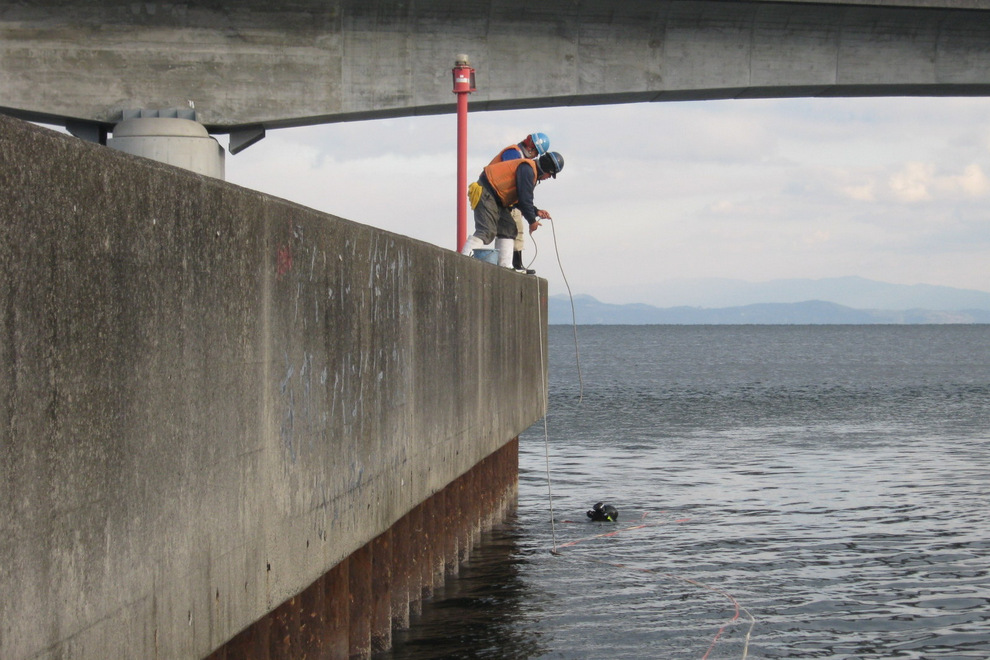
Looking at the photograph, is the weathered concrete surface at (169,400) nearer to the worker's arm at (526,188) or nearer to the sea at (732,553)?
the sea at (732,553)

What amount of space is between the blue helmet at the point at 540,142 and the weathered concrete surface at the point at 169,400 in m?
7.06

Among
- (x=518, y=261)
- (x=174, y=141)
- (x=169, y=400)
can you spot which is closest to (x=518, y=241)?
(x=518, y=261)

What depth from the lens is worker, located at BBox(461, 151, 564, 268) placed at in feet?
42.6

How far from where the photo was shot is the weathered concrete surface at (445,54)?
61.7ft

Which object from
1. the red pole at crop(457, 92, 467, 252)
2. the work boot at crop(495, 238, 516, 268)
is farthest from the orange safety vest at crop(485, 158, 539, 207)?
the red pole at crop(457, 92, 467, 252)

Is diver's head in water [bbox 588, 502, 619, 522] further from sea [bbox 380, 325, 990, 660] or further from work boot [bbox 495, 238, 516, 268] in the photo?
work boot [bbox 495, 238, 516, 268]

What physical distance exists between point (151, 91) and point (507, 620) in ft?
40.9

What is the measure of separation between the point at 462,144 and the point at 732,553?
234 inches

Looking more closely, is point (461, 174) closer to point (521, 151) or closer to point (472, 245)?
point (521, 151)

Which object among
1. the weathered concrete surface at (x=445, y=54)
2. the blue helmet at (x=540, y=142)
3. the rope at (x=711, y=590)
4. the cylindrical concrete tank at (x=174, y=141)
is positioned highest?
the weathered concrete surface at (x=445, y=54)

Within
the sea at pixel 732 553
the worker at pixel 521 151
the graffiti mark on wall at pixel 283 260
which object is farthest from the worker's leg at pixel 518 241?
the graffiti mark on wall at pixel 283 260

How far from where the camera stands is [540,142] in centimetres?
1339

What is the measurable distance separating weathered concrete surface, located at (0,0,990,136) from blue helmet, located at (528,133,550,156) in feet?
23.3

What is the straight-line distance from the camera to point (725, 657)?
8.88 meters
